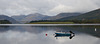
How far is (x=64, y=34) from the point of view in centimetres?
6631

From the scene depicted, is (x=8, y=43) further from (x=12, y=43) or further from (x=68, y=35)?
(x=68, y=35)

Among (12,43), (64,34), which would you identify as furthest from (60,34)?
(12,43)

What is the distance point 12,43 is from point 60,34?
30.3 m

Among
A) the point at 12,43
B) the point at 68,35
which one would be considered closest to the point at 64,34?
the point at 68,35

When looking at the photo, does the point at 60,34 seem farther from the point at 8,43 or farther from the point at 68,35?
the point at 8,43

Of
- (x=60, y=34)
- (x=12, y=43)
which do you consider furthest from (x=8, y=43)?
(x=60, y=34)

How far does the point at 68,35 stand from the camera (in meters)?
66.1

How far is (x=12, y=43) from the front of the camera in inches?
1657

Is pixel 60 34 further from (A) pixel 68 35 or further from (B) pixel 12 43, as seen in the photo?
(B) pixel 12 43

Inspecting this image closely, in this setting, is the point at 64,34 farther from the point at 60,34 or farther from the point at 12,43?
the point at 12,43

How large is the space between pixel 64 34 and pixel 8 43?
31483 millimetres

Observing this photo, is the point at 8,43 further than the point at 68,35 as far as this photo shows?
No

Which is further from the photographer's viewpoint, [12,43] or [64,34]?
[64,34]

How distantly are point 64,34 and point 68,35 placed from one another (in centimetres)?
204
